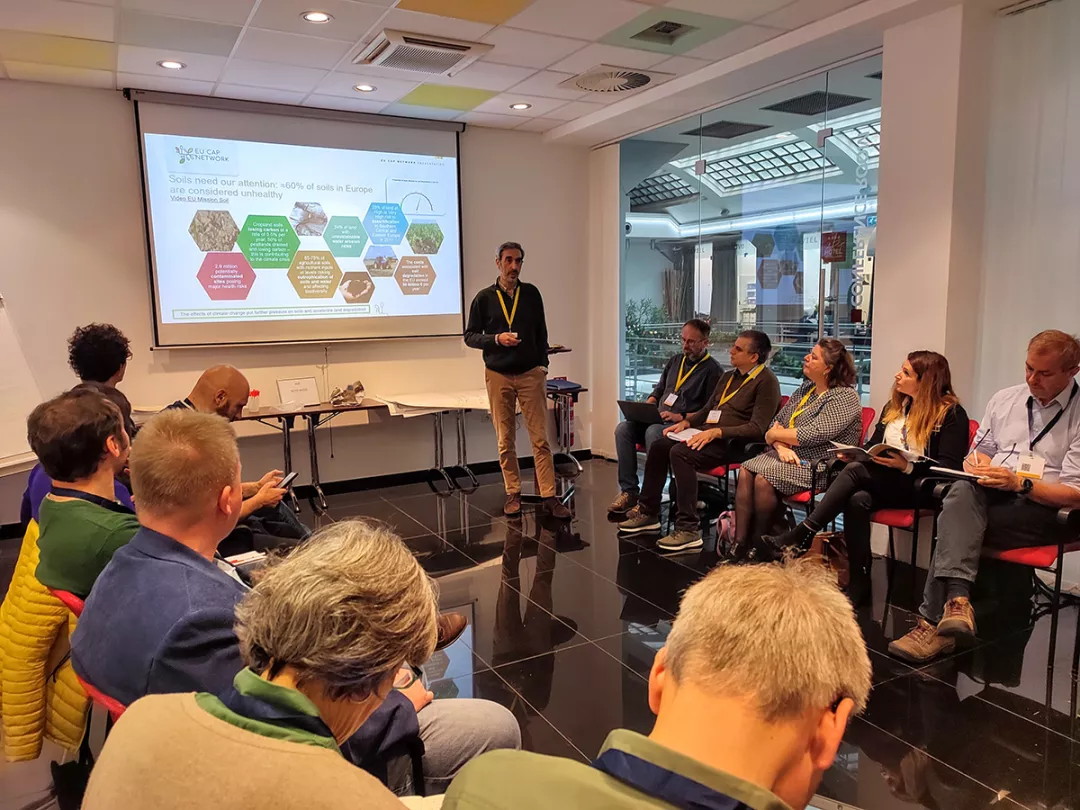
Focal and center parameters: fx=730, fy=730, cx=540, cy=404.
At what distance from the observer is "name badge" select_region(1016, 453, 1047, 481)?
10.1ft

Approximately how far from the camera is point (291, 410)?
5.23 m

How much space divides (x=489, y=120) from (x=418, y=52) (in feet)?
5.82

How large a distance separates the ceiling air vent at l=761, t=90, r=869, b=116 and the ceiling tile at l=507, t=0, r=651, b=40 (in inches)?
61.5

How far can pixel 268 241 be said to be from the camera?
538 cm

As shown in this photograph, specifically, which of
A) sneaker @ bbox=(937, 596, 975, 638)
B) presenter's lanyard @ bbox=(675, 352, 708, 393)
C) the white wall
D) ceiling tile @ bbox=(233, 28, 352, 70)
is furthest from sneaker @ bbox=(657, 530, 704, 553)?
ceiling tile @ bbox=(233, 28, 352, 70)

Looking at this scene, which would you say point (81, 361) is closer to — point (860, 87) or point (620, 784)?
point (620, 784)

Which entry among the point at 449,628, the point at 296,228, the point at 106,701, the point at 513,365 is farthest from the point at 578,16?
the point at 106,701

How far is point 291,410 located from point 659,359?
3.08 m

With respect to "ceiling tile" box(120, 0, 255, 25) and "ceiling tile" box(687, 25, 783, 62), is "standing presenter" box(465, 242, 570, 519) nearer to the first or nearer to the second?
"ceiling tile" box(687, 25, 783, 62)

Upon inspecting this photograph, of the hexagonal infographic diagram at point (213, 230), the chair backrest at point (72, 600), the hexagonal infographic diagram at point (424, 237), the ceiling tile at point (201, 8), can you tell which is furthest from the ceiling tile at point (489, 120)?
the chair backrest at point (72, 600)

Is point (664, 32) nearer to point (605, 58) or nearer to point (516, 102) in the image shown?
point (605, 58)

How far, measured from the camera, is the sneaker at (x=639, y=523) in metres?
4.54

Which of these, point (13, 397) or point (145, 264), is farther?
point (145, 264)

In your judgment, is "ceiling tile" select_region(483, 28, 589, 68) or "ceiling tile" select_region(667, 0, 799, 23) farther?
"ceiling tile" select_region(483, 28, 589, 68)
